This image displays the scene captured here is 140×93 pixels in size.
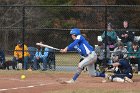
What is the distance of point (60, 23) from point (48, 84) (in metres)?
8.31

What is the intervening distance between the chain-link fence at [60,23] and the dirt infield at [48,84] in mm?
2965

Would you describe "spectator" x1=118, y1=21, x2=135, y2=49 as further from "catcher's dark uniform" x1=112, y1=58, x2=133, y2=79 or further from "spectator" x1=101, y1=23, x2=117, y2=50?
"catcher's dark uniform" x1=112, y1=58, x2=133, y2=79

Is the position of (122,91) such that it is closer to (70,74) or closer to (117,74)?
(117,74)

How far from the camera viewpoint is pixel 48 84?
51.2 feet

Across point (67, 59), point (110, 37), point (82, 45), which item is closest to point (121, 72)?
point (82, 45)

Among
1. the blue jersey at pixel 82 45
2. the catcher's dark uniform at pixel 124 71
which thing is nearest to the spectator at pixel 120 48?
the catcher's dark uniform at pixel 124 71

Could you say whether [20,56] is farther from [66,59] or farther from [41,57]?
[66,59]

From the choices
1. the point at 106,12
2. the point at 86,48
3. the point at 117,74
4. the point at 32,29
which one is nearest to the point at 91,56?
the point at 86,48

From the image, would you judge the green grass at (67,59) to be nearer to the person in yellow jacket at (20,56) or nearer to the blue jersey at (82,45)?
the person in yellow jacket at (20,56)

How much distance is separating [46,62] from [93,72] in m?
5.23

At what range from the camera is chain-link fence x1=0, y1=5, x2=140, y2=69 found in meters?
21.8

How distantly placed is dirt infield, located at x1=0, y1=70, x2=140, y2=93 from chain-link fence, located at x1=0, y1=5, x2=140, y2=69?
2.96m

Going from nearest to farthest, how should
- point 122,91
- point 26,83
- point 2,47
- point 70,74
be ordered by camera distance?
point 122,91 → point 26,83 → point 70,74 → point 2,47

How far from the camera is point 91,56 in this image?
15.9 meters
